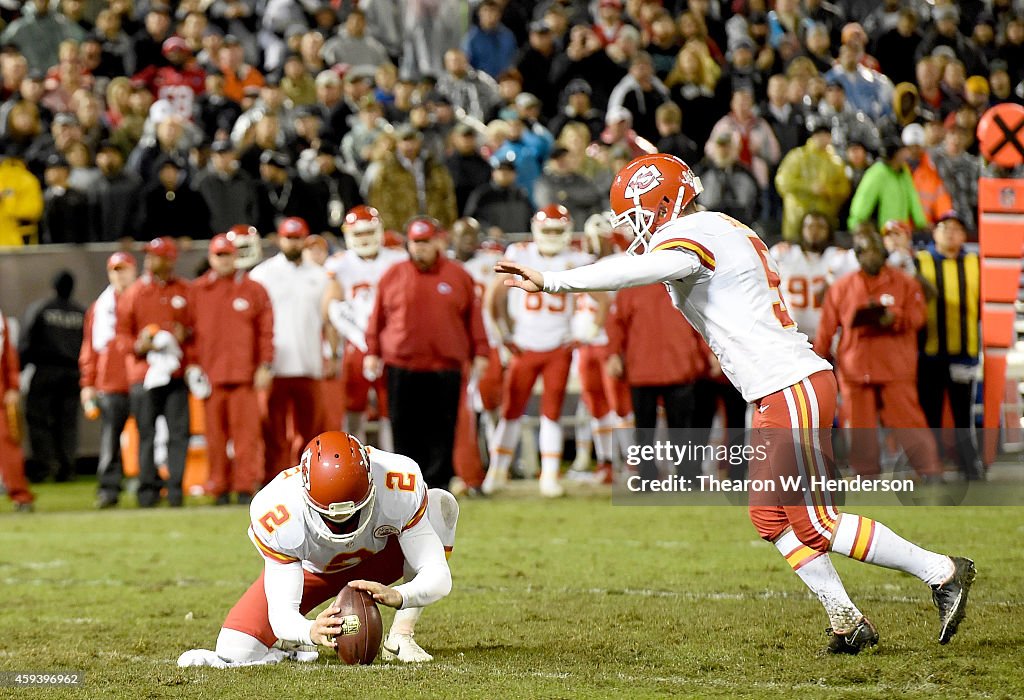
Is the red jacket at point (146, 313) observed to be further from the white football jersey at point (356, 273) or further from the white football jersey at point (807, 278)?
the white football jersey at point (807, 278)

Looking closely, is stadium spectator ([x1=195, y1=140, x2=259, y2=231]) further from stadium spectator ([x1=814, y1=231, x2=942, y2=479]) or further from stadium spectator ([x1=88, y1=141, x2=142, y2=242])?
stadium spectator ([x1=814, y1=231, x2=942, y2=479])

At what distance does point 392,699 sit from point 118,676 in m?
1.18

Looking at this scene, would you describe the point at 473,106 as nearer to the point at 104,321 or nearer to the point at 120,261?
the point at 120,261

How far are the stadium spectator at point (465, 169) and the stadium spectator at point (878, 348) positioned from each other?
4.86 m

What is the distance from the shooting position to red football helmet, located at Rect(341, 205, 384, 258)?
12.1 metres

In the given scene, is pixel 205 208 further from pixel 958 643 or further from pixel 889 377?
pixel 958 643

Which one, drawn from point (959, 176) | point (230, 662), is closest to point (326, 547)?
point (230, 662)

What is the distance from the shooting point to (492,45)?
56.3ft

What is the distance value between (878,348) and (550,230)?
2.70 meters

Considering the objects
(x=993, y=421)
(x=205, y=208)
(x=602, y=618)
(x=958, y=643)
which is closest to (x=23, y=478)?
(x=205, y=208)

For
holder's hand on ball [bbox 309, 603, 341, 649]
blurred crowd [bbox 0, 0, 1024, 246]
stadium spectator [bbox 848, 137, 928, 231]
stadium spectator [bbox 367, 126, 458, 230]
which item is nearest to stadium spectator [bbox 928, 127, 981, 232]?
blurred crowd [bbox 0, 0, 1024, 246]

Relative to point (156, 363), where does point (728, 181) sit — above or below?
above

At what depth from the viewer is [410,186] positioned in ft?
45.3

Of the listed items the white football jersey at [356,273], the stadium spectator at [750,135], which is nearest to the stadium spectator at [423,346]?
the white football jersey at [356,273]
